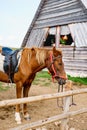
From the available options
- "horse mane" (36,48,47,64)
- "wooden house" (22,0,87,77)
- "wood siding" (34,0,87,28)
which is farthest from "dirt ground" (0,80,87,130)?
"wood siding" (34,0,87,28)

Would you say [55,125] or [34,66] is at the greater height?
[34,66]

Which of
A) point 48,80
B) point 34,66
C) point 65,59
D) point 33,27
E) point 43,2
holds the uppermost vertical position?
point 43,2

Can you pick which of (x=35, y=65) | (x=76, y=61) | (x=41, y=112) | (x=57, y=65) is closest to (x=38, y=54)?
(x=35, y=65)

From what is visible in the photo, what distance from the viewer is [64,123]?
4.91m

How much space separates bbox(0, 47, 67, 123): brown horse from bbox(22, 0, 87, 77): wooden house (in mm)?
7517

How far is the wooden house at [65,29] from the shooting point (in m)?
13.3

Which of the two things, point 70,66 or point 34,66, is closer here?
point 34,66

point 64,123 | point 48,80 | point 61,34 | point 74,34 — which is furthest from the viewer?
point 61,34

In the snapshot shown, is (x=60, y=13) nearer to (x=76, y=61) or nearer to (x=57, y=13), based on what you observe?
(x=57, y=13)

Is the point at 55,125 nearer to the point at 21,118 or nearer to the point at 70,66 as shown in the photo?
the point at 21,118

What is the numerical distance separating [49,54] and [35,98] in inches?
72.0

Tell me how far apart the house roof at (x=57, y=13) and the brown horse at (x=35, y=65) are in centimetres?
803

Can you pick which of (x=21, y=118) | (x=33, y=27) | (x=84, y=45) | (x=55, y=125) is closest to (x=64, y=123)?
(x=55, y=125)

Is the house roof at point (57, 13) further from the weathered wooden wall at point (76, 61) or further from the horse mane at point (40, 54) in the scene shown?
the horse mane at point (40, 54)
